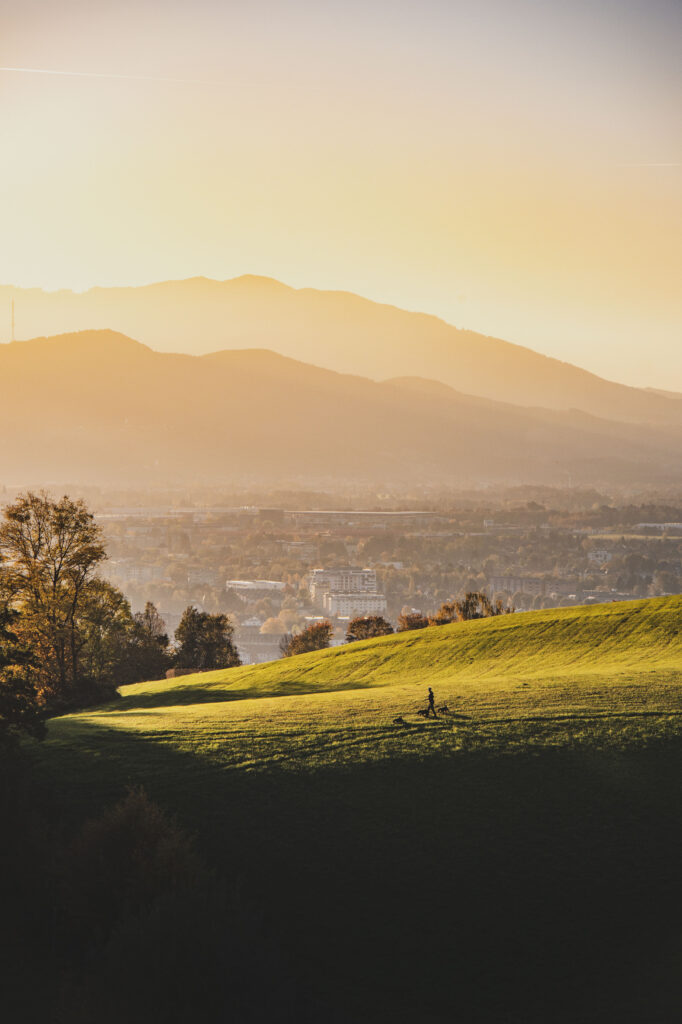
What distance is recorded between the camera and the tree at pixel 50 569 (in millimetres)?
45469

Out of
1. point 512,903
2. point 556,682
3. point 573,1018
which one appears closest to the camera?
point 573,1018

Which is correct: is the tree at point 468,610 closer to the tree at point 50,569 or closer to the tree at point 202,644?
the tree at point 202,644

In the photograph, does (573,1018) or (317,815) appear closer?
(573,1018)

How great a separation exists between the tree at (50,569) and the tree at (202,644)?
22.1 metres

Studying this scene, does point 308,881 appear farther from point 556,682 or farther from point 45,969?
point 556,682

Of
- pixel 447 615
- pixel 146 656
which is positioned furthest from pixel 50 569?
pixel 447 615

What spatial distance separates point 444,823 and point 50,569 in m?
31.1

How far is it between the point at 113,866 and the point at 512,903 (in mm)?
7891

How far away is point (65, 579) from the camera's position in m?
47.2

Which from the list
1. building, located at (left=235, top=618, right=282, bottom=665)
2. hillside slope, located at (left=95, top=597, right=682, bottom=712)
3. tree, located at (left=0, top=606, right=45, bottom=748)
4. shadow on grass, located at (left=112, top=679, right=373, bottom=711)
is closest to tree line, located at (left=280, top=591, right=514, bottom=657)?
hillside slope, located at (left=95, top=597, right=682, bottom=712)

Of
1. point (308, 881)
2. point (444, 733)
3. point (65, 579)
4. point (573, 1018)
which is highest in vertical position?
point (65, 579)

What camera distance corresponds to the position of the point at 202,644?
70562 millimetres

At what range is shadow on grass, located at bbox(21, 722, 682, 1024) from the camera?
16344mm

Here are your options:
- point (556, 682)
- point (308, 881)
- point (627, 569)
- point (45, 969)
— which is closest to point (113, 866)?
point (45, 969)
